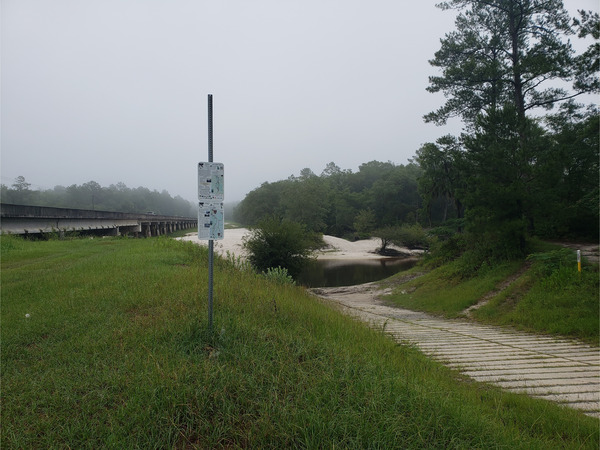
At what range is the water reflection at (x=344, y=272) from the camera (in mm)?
32656

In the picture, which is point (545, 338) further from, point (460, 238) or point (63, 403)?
point (460, 238)

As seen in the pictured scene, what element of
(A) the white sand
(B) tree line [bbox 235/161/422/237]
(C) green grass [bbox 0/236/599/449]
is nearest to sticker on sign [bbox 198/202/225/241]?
(C) green grass [bbox 0/236/599/449]

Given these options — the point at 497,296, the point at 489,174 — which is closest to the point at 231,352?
the point at 497,296

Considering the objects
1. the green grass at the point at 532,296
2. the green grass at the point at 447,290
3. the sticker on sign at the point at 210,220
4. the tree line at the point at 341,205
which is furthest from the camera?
the tree line at the point at 341,205

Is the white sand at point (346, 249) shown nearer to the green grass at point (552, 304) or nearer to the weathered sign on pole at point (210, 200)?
the green grass at point (552, 304)

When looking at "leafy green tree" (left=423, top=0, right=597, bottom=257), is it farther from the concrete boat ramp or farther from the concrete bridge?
the concrete bridge

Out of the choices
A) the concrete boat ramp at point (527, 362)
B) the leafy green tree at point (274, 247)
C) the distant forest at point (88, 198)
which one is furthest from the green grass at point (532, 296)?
the distant forest at point (88, 198)

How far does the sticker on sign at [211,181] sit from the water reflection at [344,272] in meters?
23.8

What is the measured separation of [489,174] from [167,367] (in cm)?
1485

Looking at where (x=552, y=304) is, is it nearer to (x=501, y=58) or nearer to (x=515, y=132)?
(x=515, y=132)

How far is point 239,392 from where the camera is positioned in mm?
3016

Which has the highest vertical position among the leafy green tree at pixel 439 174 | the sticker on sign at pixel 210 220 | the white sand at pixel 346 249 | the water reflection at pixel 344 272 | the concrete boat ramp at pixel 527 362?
the leafy green tree at pixel 439 174

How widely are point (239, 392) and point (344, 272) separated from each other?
120ft

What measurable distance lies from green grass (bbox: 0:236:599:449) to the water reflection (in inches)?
918
